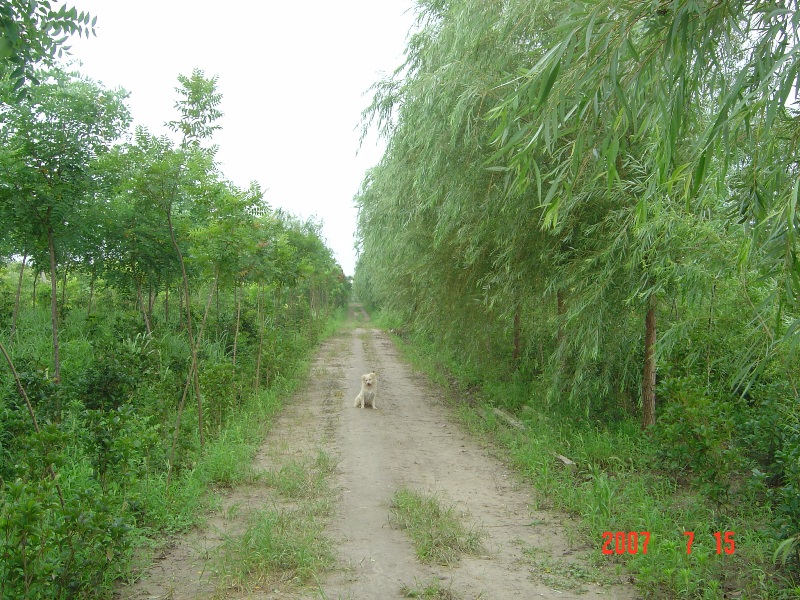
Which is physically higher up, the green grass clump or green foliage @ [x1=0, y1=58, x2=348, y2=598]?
green foliage @ [x1=0, y1=58, x2=348, y2=598]

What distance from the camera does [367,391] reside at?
1141cm

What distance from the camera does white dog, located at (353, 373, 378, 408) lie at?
11.4 m

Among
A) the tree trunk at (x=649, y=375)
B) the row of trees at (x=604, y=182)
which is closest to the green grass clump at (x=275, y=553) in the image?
the row of trees at (x=604, y=182)

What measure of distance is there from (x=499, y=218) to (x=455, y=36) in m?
2.38

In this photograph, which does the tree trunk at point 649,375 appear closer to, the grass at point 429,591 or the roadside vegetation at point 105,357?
the grass at point 429,591

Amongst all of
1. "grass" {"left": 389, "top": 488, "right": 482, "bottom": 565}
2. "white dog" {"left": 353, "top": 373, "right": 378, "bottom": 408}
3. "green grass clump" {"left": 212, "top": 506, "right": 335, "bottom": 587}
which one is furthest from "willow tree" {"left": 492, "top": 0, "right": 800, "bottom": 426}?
"white dog" {"left": 353, "top": 373, "right": 378, "bottom": 408}

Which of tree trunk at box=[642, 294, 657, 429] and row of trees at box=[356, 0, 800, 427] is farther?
tree trunk at box=[642, 294, 657, 429]

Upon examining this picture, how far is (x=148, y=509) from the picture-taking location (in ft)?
17.2
